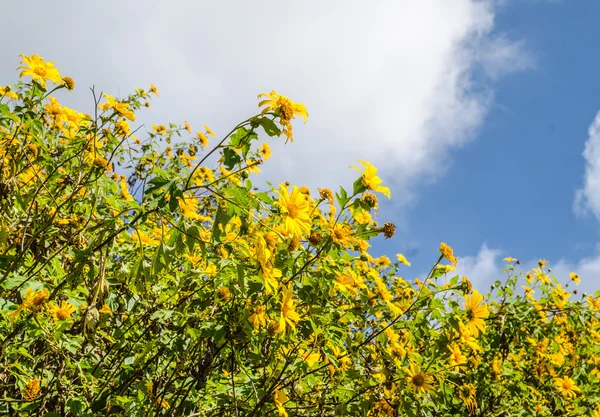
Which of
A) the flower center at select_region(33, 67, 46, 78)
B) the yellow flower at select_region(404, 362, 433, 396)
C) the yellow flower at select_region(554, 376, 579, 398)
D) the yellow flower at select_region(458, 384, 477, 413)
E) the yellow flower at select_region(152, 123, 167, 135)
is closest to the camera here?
the yellow flower at select_region(404, 362, 433, 396)

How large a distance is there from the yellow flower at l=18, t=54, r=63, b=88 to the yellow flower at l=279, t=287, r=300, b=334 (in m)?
1.78

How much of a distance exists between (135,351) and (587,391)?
368cm

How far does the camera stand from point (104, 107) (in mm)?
2889

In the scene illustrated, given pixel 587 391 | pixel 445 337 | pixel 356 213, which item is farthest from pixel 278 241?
pixel 587 391

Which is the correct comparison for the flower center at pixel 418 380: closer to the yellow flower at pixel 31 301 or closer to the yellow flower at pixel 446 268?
the yellow flower at pixel 446 268

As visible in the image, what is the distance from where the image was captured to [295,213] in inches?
69.6

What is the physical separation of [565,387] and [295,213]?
3.38 meters

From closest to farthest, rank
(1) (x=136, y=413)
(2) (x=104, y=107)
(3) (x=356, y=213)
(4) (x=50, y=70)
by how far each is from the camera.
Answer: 1. (3) (x=356, y=213)
2. (1) (x=136, y=413)
3. (4) (x=50, y=70)
4. (2) (x=104, y=107)

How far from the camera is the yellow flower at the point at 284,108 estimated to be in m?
1.40

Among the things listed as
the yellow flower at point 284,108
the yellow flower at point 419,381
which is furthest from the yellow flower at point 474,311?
the yellow flower at point 284,108

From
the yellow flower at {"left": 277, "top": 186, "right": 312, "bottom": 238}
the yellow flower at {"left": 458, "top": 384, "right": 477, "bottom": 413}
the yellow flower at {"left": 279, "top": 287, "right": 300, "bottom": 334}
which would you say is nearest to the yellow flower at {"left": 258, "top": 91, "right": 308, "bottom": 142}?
the yellow flower at {"left": 277, "top": 186, "right": 312, "bottom": 238}

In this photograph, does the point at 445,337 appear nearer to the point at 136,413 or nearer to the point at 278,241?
the point at 278,241

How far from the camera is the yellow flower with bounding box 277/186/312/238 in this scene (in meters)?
1.72

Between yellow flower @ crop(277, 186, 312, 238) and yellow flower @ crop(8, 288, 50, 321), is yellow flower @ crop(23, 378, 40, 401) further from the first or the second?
yellow flower @ crop(277, 186, 312, 238)
